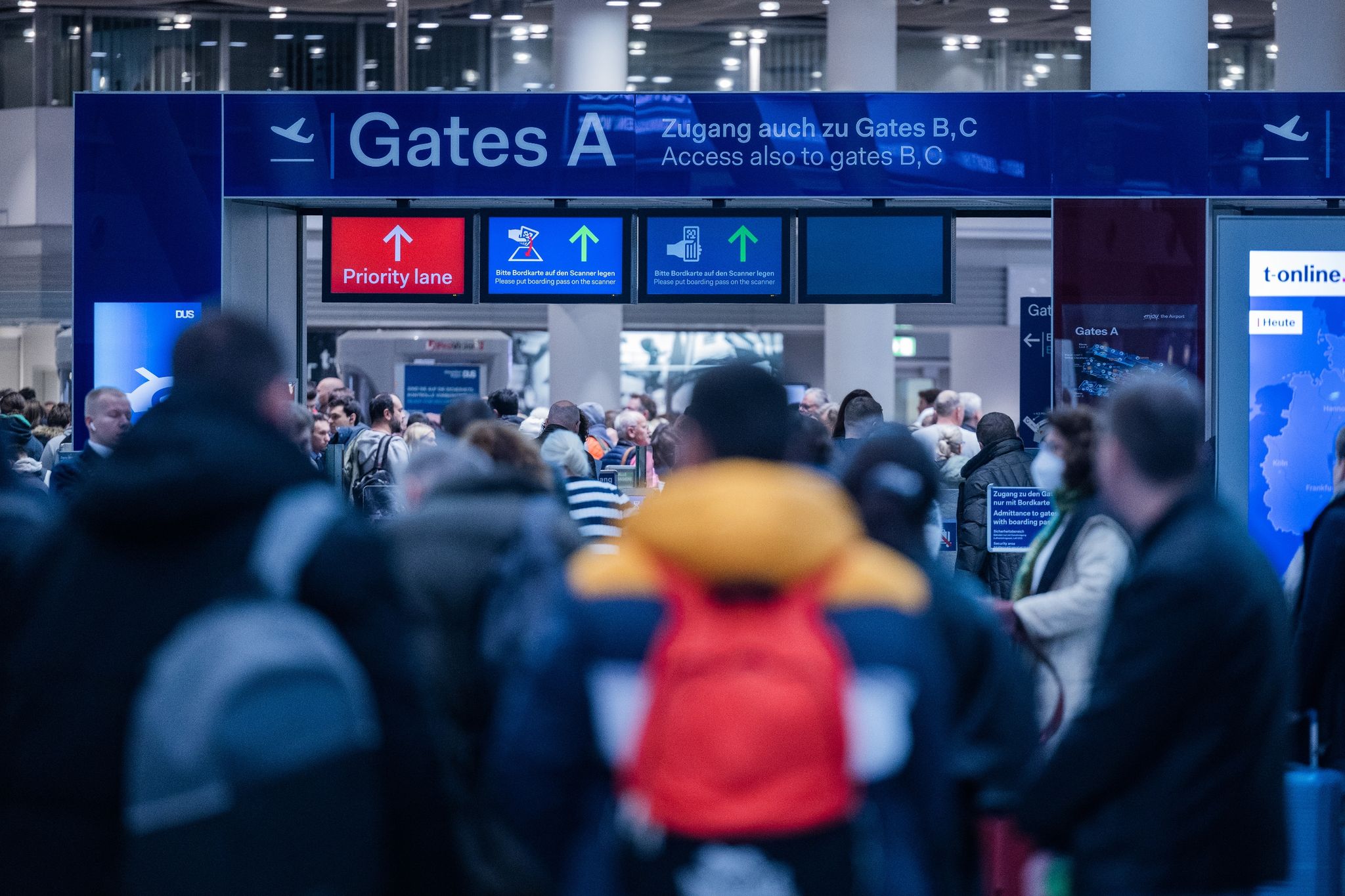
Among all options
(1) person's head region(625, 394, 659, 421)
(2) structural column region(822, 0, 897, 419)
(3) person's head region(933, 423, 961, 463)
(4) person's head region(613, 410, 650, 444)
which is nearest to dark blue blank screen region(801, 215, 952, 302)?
(3) person's head region(933, 423, 961, 463)

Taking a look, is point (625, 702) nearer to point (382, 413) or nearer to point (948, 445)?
point (382, 413)

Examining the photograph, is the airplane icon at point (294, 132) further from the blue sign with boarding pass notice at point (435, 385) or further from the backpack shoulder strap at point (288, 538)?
the blue sign with boarding pass notice at point (435, 385)

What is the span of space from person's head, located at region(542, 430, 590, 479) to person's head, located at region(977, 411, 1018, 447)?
2.29 metres

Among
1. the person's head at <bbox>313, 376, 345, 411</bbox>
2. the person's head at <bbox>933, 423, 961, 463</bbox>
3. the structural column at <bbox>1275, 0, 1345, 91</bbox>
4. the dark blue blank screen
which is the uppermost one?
the structural column at <bbox>1275, 0, 1345, 91</bbox>

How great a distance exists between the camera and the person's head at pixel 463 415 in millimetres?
5688

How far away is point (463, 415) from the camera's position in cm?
573

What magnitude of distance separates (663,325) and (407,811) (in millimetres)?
26038

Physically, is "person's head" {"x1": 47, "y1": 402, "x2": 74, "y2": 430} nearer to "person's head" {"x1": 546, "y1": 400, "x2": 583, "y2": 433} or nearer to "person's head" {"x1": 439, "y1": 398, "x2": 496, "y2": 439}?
"person's head" {"x1": 546, "y1": 400, "x2": 583, "y2": 433}

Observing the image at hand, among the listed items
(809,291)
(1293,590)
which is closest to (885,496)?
(1293,590)

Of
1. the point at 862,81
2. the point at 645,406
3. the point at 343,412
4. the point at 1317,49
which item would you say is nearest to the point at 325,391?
the point at 343,412

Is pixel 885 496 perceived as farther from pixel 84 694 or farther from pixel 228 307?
pixel 84 694

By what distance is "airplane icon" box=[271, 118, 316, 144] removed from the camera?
9.50 meters

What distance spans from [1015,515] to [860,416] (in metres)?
0.94

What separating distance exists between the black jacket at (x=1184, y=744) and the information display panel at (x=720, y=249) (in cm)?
690
